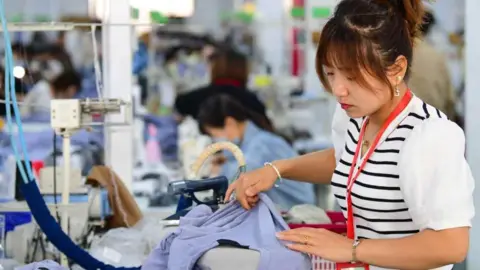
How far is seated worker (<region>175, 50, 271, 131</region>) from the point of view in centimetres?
601

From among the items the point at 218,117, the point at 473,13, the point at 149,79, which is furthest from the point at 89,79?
the point at 473,13

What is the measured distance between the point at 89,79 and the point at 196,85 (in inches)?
36.0

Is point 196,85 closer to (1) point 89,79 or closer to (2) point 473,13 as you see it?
(1) point 89,79

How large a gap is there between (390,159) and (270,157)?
2.39 m

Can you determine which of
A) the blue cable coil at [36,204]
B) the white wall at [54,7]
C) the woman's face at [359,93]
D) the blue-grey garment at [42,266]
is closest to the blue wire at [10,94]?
the blue cable coil at [36,204]

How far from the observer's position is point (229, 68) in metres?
6.36

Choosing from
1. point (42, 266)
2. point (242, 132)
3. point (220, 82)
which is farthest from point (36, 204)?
point (220, 82)

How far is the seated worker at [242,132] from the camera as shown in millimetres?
4164

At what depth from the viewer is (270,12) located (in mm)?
7246

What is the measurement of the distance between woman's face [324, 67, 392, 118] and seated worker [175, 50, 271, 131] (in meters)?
3.95

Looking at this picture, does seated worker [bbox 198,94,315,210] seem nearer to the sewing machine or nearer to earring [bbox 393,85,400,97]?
the sewing machine

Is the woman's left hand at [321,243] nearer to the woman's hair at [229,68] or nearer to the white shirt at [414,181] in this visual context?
the white shirt at [414,181]

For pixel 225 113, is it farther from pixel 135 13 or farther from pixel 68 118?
pixel 68 118

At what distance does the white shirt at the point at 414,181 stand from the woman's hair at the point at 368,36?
0.38ft
